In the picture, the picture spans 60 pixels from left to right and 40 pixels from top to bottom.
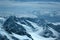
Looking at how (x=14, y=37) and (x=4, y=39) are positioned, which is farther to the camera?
(x=14, y=37)

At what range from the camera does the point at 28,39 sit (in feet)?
582

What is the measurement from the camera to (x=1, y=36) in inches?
6688

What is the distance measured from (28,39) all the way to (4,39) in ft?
84.7

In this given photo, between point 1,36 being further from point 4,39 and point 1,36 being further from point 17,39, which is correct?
point 17,39

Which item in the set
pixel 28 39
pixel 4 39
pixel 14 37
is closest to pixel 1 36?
pixel 4 39

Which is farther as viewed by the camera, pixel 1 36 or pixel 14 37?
pixel 14 37

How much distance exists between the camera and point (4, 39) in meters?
170

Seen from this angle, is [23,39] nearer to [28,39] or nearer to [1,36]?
[28,39]

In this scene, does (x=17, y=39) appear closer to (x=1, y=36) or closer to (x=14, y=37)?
(x=14, y=37)

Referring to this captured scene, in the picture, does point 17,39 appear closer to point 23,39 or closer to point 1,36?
point 23,39

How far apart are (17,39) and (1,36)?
1826 cm

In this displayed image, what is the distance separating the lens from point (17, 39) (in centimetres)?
17800

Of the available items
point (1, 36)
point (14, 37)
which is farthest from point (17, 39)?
point (1, 36)

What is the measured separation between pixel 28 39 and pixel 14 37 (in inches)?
636
